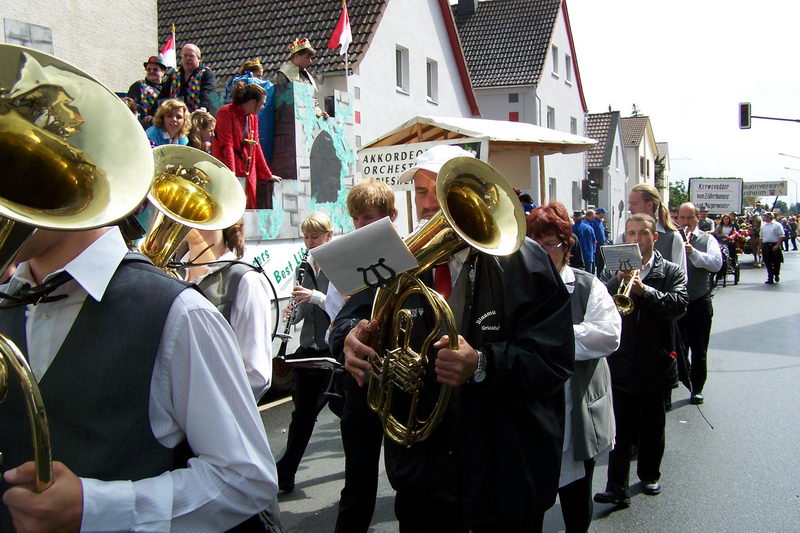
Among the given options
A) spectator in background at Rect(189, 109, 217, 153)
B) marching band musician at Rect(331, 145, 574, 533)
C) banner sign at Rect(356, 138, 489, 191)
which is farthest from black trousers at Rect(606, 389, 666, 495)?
spectator in background at Rect(189, 109, 217, 153)

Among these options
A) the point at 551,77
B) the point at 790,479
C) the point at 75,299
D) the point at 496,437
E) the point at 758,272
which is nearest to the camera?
the point at 75,299

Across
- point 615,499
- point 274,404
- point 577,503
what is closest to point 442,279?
point 577,503

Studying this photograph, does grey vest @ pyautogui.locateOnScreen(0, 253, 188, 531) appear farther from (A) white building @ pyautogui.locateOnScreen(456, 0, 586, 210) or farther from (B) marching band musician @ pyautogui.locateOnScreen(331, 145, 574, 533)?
(A) white building @ pyautogui.locateOnScreen(456, 0, 586, 210)

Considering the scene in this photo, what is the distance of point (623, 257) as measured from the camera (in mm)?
4887

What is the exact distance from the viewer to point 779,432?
239 inches

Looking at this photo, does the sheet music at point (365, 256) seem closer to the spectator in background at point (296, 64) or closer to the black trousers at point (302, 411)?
the black trousers at point (302, 411)

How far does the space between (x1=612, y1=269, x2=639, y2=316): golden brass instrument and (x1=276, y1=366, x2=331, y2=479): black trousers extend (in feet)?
5.96

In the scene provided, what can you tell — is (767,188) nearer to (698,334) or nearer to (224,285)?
(698,334)

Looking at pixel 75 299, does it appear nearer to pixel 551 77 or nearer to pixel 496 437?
pixel 496 437

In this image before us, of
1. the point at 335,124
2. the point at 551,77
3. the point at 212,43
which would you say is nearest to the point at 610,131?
the point at 551,77

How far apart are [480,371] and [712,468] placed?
3.49m

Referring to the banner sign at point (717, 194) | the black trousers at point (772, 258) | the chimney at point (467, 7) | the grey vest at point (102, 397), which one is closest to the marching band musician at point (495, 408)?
the grey vest at point (102, 397)

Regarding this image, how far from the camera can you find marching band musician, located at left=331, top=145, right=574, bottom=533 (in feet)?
8.32

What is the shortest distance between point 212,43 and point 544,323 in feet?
57.2
